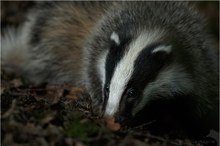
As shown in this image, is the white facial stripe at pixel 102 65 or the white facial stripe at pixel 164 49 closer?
the white facial stripe at pixel 164 49

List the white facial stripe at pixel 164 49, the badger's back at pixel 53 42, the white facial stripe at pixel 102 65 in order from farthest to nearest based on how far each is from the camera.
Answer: the badger's back at pixel 53 42 < the white facial stripe at pixel 102 65 < the white facial stripe at pixel 164 49

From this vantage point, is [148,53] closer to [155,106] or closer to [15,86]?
[155,106]

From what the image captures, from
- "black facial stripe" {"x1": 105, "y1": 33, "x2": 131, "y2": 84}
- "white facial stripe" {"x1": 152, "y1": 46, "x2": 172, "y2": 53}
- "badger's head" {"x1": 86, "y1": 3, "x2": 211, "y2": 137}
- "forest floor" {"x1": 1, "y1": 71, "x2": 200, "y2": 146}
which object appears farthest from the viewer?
"white facial stripe" {"x1": 152, "y1": 46, "x2": 172, "y2": 53}

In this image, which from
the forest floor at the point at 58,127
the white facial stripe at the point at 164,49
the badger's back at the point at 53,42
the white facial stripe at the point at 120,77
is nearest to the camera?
the forest floor at the point at 58,127

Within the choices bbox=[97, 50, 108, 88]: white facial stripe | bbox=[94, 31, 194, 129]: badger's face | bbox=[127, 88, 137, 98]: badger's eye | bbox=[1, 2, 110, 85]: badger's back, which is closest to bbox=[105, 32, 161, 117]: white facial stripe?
bbox=[94, 31, 194, 129]: badger's face

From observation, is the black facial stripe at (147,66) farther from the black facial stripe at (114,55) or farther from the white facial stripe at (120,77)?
the black facial stripe at (114,55)

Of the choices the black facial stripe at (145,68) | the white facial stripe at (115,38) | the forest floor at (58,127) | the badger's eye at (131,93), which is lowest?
the forest floor at (58,127)

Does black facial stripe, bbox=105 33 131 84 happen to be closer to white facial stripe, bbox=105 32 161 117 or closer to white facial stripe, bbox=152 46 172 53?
white facial stripe, bbox=105 32 161 117

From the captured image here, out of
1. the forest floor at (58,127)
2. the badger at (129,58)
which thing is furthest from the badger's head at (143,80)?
the forest floor at (58,127)

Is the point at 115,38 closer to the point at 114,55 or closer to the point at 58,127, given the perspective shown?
the point at 114,55
